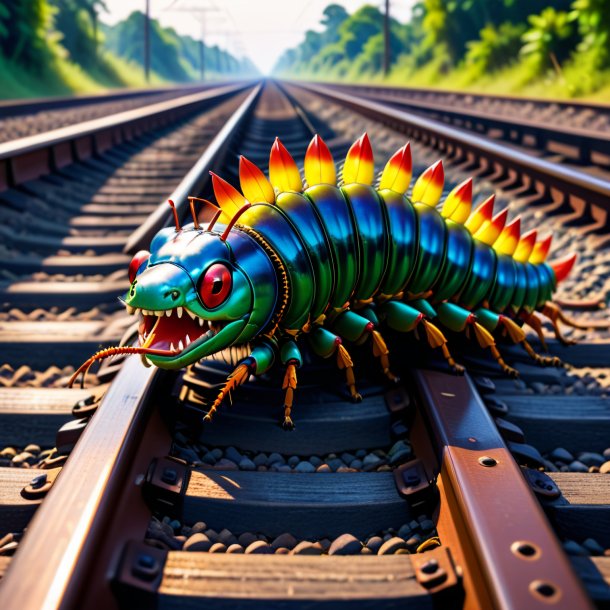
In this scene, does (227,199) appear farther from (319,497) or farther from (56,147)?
(56,147)

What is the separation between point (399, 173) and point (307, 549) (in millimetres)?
1405

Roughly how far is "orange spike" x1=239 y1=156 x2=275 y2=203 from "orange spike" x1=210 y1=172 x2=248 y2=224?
0.13 ft

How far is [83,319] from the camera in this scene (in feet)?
11.5

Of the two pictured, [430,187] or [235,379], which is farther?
[430,187]

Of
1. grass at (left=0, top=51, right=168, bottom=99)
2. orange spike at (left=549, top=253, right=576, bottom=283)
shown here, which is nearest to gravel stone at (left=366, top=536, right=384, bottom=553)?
orange spike at (left=549, top=253, right=576, bottom=283)

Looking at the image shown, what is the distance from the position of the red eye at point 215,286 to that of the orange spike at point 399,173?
2.98 ft

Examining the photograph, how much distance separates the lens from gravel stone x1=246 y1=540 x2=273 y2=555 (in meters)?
1.75

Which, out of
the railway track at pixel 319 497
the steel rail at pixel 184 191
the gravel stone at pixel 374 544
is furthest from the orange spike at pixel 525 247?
the steel rail at pixel 184 191

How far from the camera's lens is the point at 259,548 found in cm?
176

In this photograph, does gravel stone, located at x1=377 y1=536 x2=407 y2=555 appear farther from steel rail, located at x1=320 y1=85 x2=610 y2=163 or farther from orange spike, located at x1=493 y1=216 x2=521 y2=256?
steel rail, located at x1=320 y1=85 x2=610 y2=163

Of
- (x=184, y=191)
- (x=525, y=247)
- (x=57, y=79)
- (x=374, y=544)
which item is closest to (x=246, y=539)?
(x=374, y=544)

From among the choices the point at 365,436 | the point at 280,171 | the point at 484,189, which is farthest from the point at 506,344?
the point at 484,189

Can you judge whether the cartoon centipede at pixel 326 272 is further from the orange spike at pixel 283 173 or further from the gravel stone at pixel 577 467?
the gravel stone at pixel 577 467

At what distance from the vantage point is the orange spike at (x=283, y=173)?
7.85 feet
